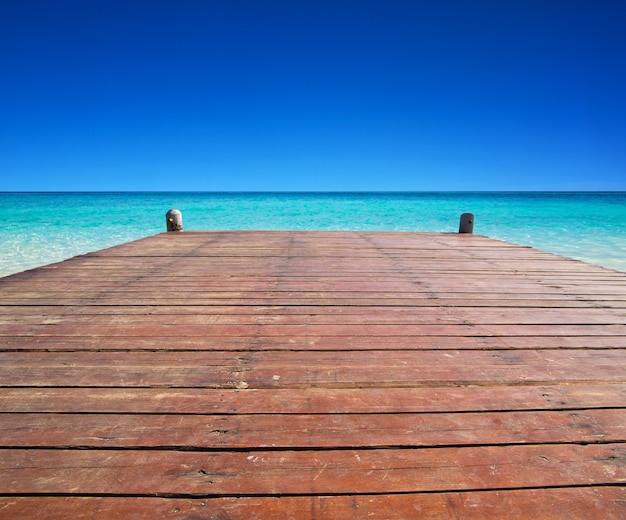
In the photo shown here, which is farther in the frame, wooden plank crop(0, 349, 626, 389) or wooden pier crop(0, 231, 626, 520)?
wooden plank crop(0, 349, 626, 389)

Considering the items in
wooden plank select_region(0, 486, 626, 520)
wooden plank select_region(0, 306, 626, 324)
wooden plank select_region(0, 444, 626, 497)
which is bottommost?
wooden plank select_region(0, 306, 626, 324)

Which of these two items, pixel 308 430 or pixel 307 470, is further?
pixel 308 430

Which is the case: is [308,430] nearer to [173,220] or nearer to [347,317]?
[347,317]

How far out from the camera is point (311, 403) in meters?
1.50

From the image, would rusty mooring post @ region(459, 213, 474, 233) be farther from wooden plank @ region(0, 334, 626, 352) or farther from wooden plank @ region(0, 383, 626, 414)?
wooden plank @ region(0, 383, 626, 414)

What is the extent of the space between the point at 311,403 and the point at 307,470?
0.35 meters

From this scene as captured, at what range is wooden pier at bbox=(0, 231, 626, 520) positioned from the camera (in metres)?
1.07

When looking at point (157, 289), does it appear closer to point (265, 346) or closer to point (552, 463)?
point (265, 346)

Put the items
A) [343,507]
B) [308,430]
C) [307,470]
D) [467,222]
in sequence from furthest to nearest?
[467,222] → [308,430] → [307,470] → [343,507]

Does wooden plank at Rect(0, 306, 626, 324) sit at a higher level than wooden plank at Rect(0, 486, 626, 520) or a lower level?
lower

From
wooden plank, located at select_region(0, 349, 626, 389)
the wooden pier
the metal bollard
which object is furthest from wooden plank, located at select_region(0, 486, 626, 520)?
the metal bollard

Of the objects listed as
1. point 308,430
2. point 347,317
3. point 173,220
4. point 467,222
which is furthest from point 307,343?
point 467,222

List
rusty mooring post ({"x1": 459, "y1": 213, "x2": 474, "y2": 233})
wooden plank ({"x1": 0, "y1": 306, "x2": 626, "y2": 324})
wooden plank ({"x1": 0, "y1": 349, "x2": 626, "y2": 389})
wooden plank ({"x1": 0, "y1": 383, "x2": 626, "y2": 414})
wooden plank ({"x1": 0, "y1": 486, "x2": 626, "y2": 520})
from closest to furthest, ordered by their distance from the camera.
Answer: wooden plank ({"x1": 0, "y1": 486, "x2": 626, "y2": 520}), wooden plank ({"x1": 0, "y1": 383, "x2": 626, "y2": 414}), wooden plank ({"x1": 0, "y1": 349, "x2": 626, "y2": 389}), wooden plank ({"x1": 0, "y1": 306, "x2": 626, "y2": 324}), rusty mooring post ({"x1": 459, "y1": 213, "x2": 474, "y2": 233})

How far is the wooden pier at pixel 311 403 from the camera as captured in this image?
1.07m
